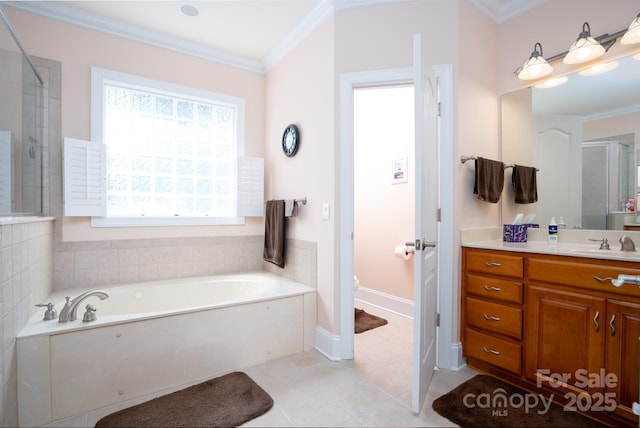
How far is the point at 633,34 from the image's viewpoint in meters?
1.83

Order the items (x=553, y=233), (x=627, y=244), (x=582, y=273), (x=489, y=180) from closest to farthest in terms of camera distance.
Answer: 1. (x=582, y=273)
2. (x=627, y=244)
3. (x=553, y=233)
4. (x=489, y=180)

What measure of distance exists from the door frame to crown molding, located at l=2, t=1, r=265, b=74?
1479 millimetres

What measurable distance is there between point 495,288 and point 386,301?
1583 millimetres

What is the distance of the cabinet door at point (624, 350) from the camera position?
1.50 m

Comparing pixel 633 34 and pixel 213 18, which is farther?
pixel 213 18

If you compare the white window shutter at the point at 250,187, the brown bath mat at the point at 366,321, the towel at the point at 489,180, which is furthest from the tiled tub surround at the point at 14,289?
the towel at the point at 489,180

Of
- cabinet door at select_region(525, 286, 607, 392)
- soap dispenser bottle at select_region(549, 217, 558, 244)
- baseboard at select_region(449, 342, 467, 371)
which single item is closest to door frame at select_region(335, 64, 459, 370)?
baseboard at select_region(449, 342, 467, 371)

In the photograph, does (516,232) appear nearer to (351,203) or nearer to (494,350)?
(494,350)

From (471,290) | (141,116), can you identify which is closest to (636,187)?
(471,290)

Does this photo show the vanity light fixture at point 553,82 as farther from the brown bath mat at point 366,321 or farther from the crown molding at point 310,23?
the brown bath mat at point 366,321

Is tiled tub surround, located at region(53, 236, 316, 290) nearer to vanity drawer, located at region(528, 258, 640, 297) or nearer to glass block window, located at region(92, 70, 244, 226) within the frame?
glass block window, located at region(92, 70, 244, 226)

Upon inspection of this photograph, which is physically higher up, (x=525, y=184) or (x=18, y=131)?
(x=18, y=131)

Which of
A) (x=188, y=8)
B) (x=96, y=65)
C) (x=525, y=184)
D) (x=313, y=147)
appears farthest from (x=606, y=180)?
(x=96, y=65)

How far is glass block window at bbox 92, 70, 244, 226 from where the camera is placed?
2746 millimetres
